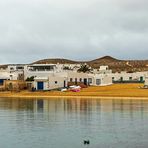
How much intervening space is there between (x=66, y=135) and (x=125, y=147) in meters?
7.54

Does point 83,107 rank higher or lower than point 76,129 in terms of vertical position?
higher

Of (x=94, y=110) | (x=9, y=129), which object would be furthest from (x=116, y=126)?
(x=94, y=110)

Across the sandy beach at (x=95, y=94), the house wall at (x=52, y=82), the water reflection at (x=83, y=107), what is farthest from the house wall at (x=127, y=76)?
the water reflection at (x=83, y=107)

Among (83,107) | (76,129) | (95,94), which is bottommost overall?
(76,129)

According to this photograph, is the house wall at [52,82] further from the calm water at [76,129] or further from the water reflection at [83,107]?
the calm water at [76,129]

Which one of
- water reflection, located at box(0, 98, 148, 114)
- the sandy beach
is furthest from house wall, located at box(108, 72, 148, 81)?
water reflection, located at box(0, 98, 148, 114)

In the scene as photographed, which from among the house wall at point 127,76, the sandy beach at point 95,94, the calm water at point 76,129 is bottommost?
the calm water at point 76,129

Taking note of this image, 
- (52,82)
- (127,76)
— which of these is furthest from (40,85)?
(127,76)

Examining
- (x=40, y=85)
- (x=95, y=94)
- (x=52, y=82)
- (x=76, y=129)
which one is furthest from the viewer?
(x=52, y=82)

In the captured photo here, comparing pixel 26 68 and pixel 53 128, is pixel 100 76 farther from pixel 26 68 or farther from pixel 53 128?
pixel 53 128

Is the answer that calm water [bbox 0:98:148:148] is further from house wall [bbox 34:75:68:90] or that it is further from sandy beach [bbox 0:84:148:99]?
house wall [bbox 34:75:68:90]

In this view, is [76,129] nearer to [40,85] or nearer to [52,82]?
[40,85]

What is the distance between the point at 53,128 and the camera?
45656mm

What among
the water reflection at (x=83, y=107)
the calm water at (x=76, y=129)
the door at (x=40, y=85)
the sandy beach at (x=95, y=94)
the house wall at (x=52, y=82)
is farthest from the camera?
the door at (x=40, y=85)
